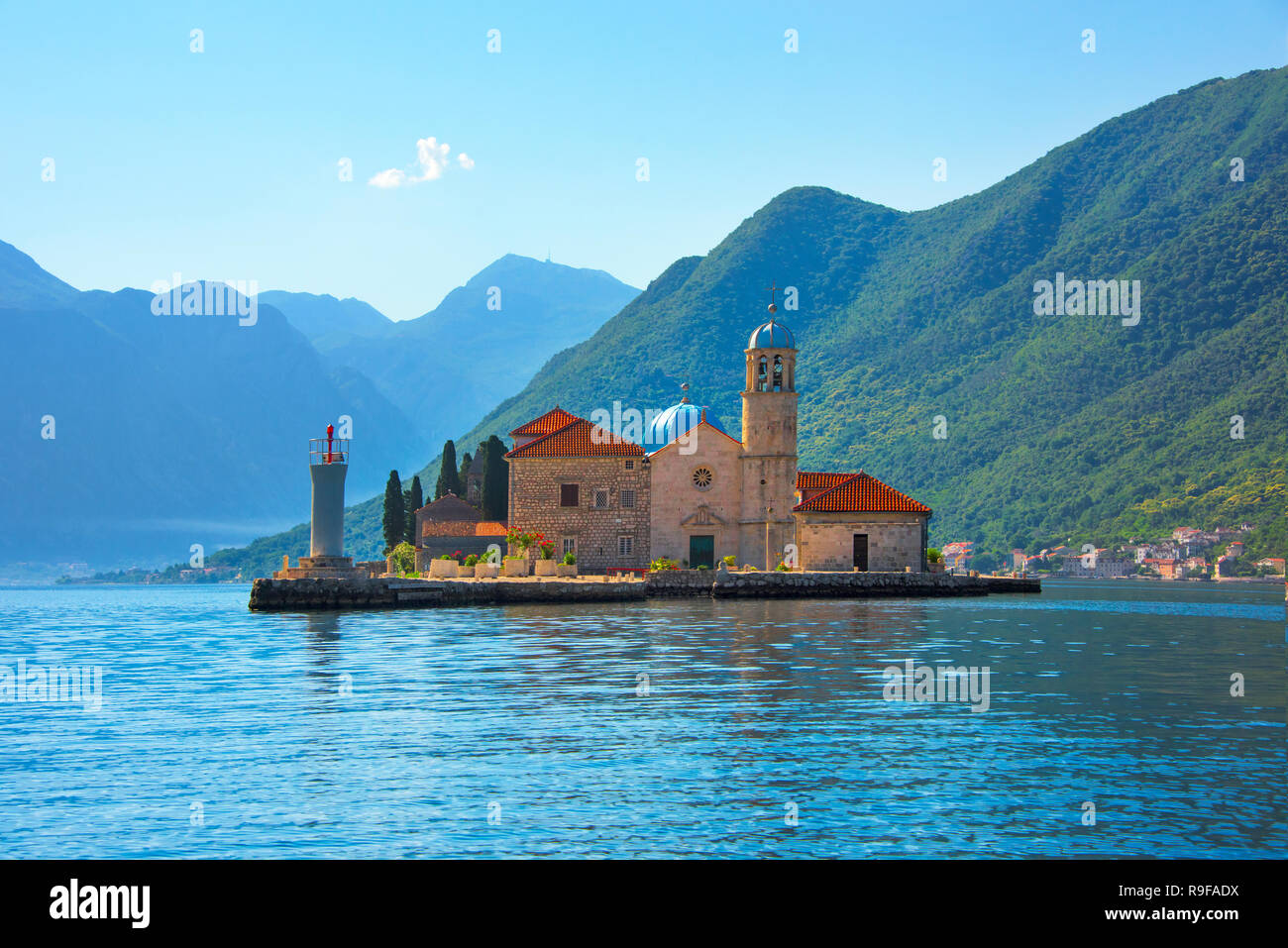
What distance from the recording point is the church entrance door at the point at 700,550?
59906mm

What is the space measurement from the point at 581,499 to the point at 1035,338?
103852mm

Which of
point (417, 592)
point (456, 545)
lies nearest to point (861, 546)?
point (417, 592)

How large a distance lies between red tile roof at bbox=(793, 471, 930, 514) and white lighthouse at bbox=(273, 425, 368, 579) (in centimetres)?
2151

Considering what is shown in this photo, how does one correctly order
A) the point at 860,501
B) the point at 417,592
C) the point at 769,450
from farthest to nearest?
the point at 769,450, the point at 860,501, the point at 417,592

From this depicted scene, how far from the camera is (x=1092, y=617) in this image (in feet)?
157

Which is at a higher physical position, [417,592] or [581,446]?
[581,446]

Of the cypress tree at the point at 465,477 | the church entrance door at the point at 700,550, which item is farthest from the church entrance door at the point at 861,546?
the cypress tree at the point at 465,477

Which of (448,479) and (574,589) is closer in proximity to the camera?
(574,589)

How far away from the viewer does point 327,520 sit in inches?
1921

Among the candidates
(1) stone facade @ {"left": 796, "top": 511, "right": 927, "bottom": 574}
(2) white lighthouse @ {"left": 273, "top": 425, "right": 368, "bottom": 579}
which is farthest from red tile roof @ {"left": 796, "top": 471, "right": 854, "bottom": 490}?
(2) white lighthouse @ {"left": 273, "top": 425, "right": 368, "bottom": 579}

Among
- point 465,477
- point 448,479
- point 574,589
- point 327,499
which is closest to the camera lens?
point 327,499

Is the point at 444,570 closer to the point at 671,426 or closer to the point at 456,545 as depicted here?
the point at 456,545

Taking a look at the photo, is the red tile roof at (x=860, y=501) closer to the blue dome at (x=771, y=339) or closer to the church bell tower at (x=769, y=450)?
the church bell tower at (x=769, y=450)
